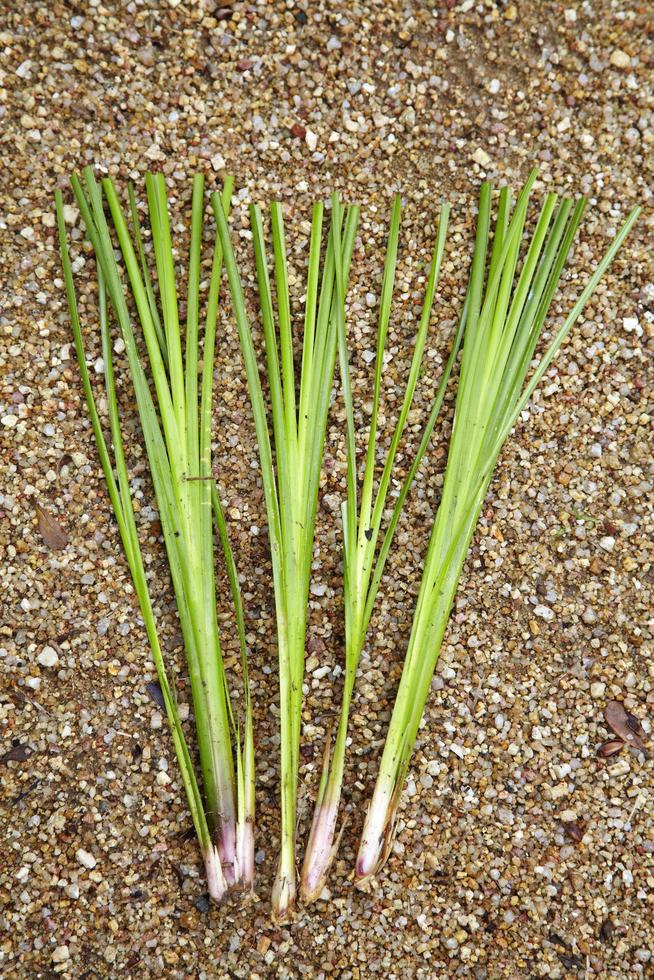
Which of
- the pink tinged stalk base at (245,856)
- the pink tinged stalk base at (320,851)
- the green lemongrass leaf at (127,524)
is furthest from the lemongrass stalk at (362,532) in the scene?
the green lemongrass leaf at (127,524)

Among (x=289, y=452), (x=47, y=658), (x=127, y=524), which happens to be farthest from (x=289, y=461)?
(x=47, y=658)

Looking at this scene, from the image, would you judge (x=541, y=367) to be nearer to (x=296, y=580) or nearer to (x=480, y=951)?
(x=296, y=580)

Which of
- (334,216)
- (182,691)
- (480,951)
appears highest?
(334,216)

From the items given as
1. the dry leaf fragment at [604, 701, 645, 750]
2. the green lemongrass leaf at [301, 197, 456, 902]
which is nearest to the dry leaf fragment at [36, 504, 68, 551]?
the green lemongrass leaf at [301, 197, 456, 902]

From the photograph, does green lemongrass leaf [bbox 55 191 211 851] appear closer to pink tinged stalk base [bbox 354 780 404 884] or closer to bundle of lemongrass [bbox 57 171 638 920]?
bundle of lemongrass [bbox 57 171 638 920]

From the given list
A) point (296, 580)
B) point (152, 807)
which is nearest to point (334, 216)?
point (296, 580)
